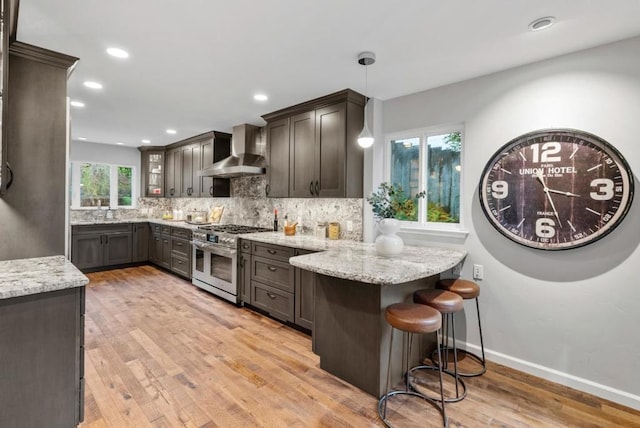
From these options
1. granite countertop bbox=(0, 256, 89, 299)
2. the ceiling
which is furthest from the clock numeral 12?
granite countertop bbox=(0, 256, 89, 299)

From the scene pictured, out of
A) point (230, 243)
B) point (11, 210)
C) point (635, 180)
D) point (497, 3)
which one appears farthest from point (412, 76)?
point (11, 210)

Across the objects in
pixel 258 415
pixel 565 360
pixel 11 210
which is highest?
pixel 11 210

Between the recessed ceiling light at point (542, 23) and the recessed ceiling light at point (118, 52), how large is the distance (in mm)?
2916

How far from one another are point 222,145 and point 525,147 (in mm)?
4408

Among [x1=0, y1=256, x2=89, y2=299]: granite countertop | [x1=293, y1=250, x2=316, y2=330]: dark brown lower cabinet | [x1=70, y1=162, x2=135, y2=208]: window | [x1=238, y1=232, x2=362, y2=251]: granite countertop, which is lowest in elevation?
[x1=293, y1=250, x2=316, y2=330]: dark brown lower cabinet

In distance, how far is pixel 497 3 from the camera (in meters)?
1.80

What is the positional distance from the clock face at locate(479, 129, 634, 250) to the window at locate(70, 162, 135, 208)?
22.8 ft

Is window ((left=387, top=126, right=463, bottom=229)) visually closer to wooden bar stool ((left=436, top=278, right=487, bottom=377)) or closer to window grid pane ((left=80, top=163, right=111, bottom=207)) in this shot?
wooden bar stool ((left=436, top=278, right=487, bottom=377))

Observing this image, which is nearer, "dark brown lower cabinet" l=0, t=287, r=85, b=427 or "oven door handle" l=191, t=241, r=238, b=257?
"dark brown lower cabinet" l=0, t=287, r=85, b=427

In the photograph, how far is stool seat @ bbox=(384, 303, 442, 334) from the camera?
6.20ft

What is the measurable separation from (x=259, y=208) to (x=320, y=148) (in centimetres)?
188

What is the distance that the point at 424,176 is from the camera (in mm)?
3289

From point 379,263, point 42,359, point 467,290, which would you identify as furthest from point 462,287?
point 42,359

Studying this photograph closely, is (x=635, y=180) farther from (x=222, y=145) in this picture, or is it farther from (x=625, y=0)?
(x=222, y=145)
